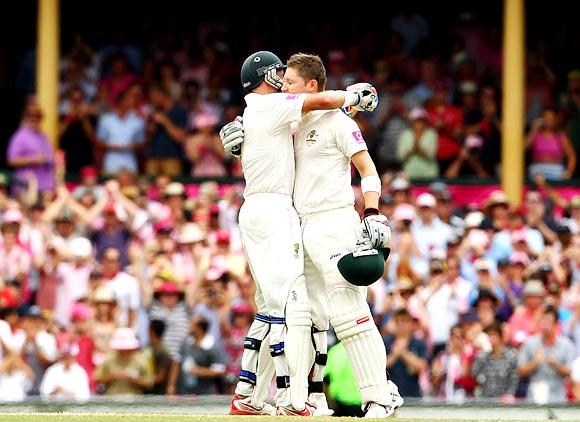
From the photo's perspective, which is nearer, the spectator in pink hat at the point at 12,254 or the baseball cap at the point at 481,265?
the baseball cap at the point at 481,265

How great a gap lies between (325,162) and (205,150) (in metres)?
9.19

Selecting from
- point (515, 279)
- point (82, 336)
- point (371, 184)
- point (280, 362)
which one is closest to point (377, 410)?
point (280, 362)

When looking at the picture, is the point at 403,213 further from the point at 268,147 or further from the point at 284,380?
the point at 284,380

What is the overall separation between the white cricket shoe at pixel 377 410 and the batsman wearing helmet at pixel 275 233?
1.24 feet

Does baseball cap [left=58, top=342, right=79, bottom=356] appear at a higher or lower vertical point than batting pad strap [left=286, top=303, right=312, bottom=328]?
lower

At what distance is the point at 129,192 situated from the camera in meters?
19.1

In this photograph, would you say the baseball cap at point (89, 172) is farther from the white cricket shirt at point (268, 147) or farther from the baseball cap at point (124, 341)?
the white cricket shirt at point (268, 147)

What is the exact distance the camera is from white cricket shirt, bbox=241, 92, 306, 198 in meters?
11.6

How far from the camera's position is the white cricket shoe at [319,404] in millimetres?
11617

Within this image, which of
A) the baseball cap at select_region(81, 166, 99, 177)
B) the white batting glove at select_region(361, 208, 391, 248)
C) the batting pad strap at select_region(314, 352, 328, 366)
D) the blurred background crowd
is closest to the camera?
the white batting glove at select_region(361, 208, 391, 248)

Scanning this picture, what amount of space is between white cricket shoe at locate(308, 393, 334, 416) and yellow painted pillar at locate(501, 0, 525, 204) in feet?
29.2

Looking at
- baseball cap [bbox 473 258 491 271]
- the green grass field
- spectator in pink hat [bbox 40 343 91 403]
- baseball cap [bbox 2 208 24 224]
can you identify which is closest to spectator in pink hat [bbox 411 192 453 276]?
baseball cap [bbox 473 258 491 271]

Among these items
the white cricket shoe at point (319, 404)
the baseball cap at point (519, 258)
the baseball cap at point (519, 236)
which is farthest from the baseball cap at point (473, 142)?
the white cricket shoe at point (319, 404)

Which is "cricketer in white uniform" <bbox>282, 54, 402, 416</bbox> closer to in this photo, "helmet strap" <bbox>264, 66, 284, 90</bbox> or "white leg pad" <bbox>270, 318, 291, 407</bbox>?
"helmet strap" <bbox>264, 66, 284, 90</bbox>
